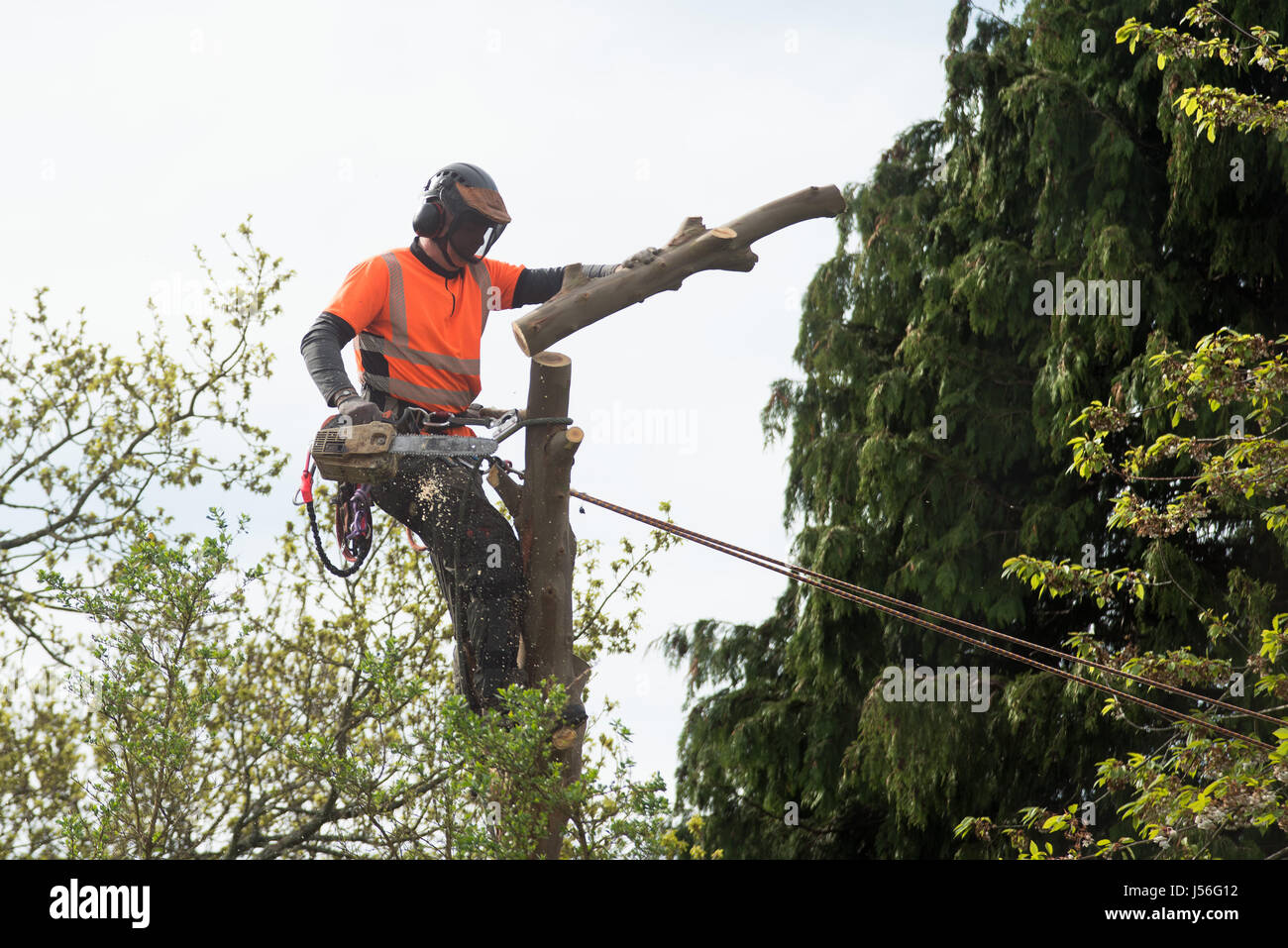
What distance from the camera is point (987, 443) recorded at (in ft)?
32.9

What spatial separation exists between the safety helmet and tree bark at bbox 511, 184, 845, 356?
362mm

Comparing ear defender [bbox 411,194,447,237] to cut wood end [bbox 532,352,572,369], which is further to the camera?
ear defender [bbox 411,194,447,237]

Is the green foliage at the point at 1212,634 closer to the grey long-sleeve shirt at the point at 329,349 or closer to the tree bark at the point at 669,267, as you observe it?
the tree bark at the point at 669,267

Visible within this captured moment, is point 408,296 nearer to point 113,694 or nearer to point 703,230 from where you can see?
point 703,230

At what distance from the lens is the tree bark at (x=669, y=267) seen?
4.87 meters

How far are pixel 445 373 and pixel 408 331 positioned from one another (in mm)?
204

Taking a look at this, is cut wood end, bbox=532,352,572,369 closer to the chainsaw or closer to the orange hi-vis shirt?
the chainsaw

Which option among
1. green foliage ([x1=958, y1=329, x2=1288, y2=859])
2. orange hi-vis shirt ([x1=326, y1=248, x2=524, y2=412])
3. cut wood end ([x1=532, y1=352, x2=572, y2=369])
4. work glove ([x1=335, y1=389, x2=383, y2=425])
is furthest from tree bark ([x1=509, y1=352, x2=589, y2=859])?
green foliage ([x1=958, y1=329, x2=1288, y2=859])

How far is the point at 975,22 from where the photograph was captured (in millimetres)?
11422

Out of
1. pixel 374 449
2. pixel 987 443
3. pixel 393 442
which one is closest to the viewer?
pixel 374 449

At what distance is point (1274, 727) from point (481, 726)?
5259 millimetres
